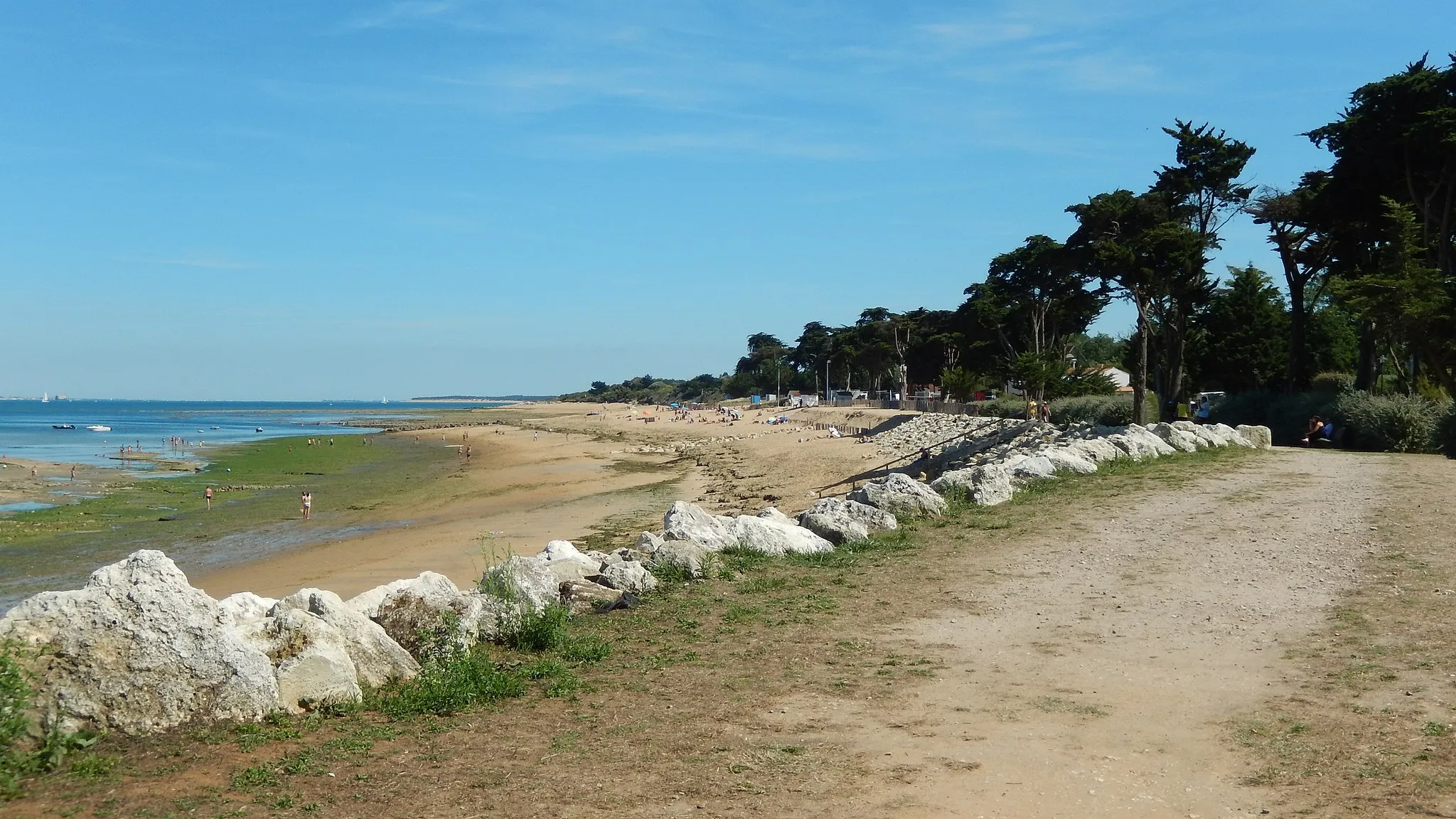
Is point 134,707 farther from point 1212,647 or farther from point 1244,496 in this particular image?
point 1244,496

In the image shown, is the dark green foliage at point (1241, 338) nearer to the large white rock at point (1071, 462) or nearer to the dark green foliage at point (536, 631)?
the large white rock at point (1071, 462)

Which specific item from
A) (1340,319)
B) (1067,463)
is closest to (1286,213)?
(1067,463)

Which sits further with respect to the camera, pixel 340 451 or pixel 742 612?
pixel 340 451

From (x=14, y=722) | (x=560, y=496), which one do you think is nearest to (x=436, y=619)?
(x=14, y=722)

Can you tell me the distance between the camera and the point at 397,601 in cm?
793

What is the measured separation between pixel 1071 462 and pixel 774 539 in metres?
8.45

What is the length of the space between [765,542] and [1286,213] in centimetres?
2778

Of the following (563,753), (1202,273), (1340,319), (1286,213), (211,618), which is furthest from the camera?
(1340,319)

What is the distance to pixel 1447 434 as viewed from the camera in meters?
20.8

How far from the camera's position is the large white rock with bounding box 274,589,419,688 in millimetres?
6668

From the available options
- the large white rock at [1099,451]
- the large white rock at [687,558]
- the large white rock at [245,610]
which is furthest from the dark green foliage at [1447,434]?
the large white rock at [245,610]

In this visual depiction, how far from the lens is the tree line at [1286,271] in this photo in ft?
79.9

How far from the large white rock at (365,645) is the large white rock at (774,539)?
525 centimetres

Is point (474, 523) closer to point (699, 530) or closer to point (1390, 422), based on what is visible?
point (699, 530)
